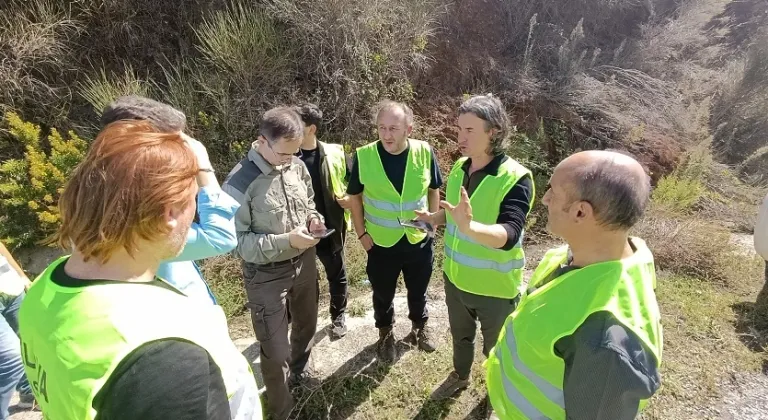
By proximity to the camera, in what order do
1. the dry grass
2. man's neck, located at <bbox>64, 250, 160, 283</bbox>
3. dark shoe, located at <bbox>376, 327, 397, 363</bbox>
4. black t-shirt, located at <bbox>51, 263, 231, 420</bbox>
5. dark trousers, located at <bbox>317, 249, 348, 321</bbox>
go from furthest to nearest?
1. the dry grass
2. dark trousers, located at <bbox>317, 249, 348, 321</bbox>
3. dark shoe, located at <bbox>376, 327, 397, 363</bbox>
4. man's neck, located at <bbox>64, 250, 160, 283</bbox>
5. black t-shirt, located at <bbox>51, 263, 231, 420</bbox>

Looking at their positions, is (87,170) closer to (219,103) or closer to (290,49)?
(219,103)

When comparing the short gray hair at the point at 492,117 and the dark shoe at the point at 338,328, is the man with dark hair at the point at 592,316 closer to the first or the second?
the short gray hair at the point at 492,117

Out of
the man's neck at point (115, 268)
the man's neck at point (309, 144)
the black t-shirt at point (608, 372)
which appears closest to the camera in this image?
the man's neck at point (115, 268)

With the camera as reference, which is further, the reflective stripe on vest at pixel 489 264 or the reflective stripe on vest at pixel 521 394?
the reflective stripe on vest at pixel 489 264

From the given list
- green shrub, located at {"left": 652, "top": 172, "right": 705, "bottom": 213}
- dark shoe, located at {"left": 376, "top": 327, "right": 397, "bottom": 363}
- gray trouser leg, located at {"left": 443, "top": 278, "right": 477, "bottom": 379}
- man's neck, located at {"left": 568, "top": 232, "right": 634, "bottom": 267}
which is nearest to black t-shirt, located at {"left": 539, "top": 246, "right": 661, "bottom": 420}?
man's neck, located at {"left": 568, "top": 232, "right": 634, "bottom": 267}

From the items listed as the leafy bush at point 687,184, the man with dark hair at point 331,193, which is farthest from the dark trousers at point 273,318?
the leafy bush at point 687,184

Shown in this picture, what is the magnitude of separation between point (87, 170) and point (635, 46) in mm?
10298

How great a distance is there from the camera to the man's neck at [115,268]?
0.84 m

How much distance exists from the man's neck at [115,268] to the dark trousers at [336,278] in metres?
2.40

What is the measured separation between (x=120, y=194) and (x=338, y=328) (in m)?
2.83

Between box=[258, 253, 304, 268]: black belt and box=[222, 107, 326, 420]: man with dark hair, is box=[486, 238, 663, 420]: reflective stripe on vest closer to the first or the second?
box=[222, 107, 326, 420]: man with dark hair

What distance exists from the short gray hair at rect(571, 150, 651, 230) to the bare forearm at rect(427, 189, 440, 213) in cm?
176

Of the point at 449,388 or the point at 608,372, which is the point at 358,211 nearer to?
the point at 449,388

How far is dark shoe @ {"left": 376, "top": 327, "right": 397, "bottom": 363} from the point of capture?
10.4ft
